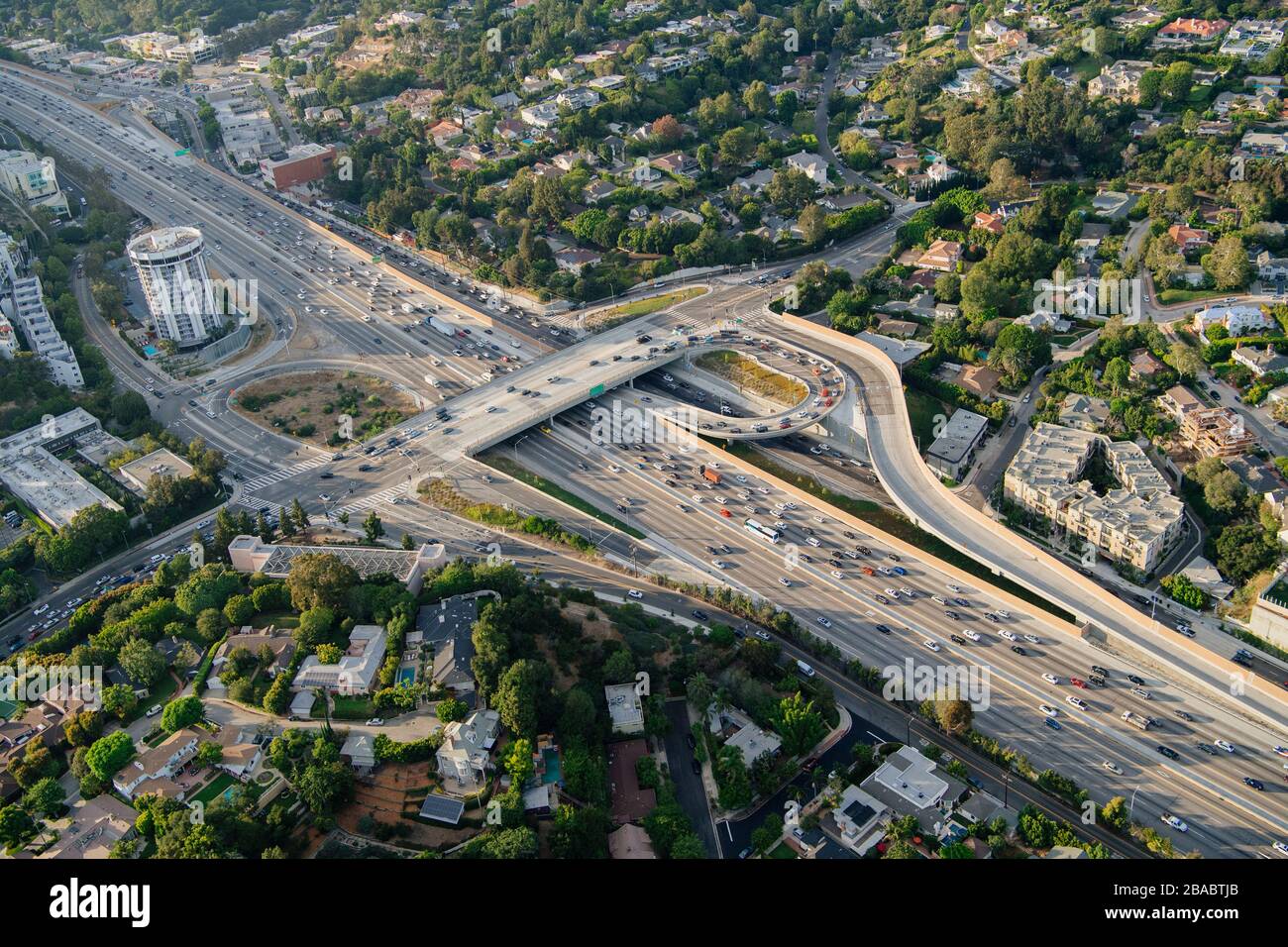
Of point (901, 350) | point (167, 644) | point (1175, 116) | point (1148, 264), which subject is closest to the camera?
point (167, 644)

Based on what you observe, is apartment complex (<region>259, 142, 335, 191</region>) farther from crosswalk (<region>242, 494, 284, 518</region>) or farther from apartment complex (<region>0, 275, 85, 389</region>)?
crosswalk (<region>242, 494, 284, 518</region>)

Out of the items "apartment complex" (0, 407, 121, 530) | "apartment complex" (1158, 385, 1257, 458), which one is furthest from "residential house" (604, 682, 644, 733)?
"apartment complex" (1158, 385, 1257, 458)

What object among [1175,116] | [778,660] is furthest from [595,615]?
[1175,116]

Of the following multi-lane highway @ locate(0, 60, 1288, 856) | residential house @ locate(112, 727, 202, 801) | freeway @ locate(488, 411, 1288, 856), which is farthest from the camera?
multi-lane highway @ locate(0, 60, 1288, 856)

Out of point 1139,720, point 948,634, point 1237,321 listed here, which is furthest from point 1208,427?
point 1139,720

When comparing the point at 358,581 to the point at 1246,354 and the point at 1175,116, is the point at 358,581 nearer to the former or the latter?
the point at 1246,354

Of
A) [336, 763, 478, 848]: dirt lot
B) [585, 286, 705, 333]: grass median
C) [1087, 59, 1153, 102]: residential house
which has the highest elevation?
[1087, 59, 1153, 102]: residential house
